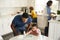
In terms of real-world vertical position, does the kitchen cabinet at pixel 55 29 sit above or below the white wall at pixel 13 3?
below

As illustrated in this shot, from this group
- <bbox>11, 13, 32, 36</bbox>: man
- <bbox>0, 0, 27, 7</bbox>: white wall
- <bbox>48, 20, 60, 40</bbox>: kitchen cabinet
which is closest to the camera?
<bbox>11, 13, 32, 36</bbox>: man

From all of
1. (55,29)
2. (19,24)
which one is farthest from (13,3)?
(19,24)

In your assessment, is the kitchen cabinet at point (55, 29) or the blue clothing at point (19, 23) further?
the kitchen cabinet at point (55, 29)

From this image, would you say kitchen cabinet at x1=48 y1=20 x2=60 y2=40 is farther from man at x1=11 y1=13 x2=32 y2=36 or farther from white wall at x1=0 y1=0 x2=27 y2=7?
white wall at x1=0 y1=0 x2=27 y2=7

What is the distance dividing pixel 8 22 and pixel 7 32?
17.0 inches

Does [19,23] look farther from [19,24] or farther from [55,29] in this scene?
[55,29]

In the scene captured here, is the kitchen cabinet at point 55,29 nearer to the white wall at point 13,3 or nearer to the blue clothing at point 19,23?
the blue clothing at point 19,23

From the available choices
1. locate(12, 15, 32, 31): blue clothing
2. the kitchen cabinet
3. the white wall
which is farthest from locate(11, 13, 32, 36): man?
the white wall

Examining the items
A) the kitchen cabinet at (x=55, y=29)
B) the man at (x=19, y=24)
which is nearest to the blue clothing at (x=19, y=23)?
the man at (x=19, y=24)

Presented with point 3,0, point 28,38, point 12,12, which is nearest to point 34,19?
point 12,12

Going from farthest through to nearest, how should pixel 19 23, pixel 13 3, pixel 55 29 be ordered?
pixel 13 3
pixel 55 29
pixel 19 23

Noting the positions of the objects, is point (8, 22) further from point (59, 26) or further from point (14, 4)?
point (59, 26)

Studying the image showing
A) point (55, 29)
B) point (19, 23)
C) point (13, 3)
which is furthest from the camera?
point (13, 3)

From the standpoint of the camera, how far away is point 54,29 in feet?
14.3
